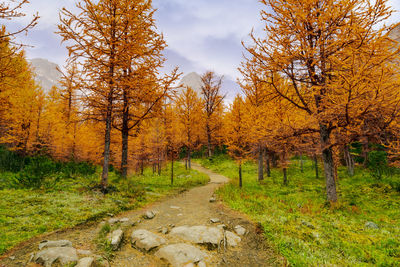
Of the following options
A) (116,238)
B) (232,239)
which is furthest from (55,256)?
(232,239)

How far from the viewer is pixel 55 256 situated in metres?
3.13

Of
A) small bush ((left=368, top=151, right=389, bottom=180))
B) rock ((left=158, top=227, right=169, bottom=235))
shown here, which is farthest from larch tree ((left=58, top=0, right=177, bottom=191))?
small bush ((left=368, top=151, right=389, bottom=180))

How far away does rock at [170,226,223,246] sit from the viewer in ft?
13.5

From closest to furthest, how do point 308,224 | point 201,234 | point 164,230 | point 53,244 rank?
point 53,244
point 201,234
point 164,230
point 308,224

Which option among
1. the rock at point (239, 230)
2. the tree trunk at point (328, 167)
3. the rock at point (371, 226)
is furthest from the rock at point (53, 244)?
the tree trunk at point (328, 167)

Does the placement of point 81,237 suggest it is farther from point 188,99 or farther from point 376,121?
point 188,99

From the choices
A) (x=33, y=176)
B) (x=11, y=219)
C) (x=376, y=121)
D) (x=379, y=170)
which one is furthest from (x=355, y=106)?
(x=33, y=176)

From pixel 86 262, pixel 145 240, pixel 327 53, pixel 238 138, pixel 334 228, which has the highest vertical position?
pixel 327 53

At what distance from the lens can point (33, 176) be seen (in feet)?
25.0

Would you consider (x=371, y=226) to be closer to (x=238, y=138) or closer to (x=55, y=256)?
(x=238, y=138)

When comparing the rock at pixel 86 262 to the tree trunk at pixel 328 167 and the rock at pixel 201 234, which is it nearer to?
the rock at pixel 201 234

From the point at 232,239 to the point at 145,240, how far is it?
2.11m

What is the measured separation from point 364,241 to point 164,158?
637 inches

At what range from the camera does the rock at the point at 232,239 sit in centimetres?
421
